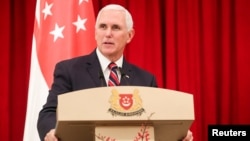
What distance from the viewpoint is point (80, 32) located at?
3770mm

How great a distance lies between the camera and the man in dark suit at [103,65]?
2.28 meters

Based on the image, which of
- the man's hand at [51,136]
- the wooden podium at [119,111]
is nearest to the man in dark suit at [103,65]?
the man's hand at [51,136]

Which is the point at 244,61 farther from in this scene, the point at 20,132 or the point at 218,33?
the point at 20,132

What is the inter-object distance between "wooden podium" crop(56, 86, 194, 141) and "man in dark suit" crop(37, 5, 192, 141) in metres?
0.51

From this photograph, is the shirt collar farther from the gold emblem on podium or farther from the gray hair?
the gold emblem on podium

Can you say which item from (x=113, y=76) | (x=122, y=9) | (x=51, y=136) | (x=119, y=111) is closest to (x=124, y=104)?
(x=119, y=111)

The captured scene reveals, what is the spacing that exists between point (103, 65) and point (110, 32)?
0.19 m

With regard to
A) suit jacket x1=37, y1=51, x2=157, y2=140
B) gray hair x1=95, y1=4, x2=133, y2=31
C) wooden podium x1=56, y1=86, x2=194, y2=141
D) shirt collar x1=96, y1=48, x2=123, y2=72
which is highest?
gray hair x1=95, y1=4, x2=133, y2=31

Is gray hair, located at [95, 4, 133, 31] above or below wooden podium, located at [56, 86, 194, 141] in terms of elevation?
above

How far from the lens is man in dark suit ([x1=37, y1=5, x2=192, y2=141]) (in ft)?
7.48

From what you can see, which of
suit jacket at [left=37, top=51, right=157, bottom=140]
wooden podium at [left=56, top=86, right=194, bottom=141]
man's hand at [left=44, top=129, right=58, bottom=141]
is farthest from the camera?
suit jacket at [left=37, top=51, right=157, bottom=140]

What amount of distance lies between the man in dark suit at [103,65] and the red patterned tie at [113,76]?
19 millimetres

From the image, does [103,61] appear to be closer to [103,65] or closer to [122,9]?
[103,65]

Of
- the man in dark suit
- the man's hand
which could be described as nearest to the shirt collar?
the man in dark suit
